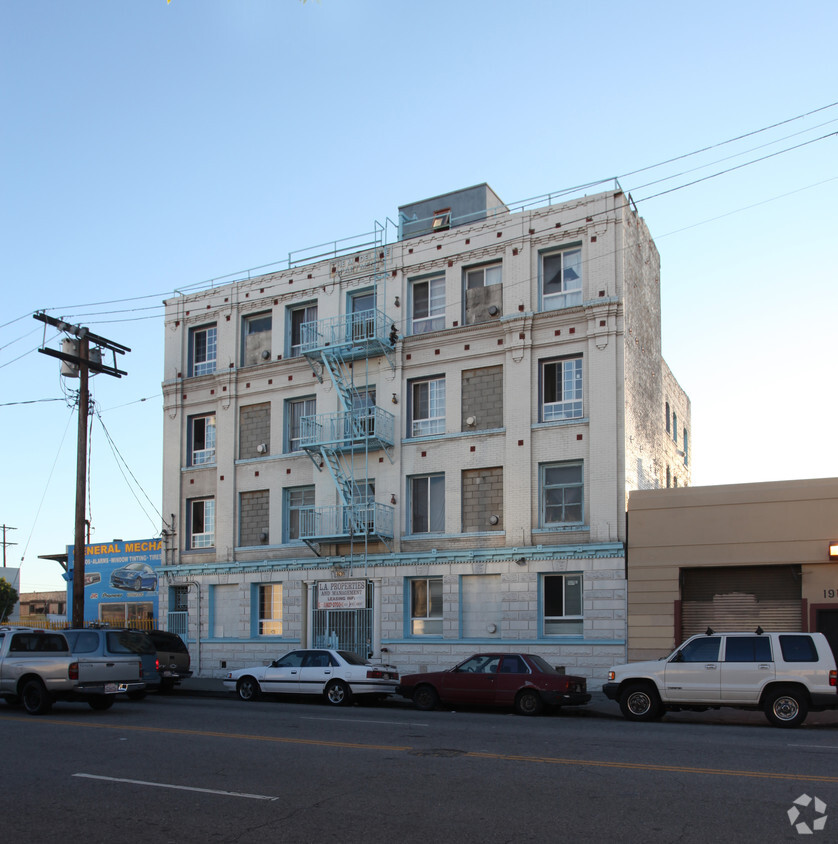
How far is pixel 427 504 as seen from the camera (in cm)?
2828

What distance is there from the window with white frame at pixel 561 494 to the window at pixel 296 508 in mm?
8137

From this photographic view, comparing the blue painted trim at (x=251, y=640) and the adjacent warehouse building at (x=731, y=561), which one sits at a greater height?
the adjacent warehouse building at (x=731, y=561)

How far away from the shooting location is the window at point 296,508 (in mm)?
30531

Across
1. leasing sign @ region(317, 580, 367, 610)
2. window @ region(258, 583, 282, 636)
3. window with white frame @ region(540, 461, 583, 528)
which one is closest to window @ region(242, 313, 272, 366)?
window @ region(258, 583, 282, 636)

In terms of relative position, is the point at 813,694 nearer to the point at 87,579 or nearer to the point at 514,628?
the point at 514,628

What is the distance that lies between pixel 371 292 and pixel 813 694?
18.6 meters

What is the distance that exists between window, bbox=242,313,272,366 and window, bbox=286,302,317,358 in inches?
34.6

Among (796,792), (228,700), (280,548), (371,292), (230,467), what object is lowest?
(228,700)

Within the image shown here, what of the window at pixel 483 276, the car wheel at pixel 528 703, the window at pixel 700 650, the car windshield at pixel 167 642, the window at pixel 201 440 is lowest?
the car wheel at pixel 528 703

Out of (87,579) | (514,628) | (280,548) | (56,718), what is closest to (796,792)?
(56,718)

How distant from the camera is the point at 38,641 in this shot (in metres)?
18.7

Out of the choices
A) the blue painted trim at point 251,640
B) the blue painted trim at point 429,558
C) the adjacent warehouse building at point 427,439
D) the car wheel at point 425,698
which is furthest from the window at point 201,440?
the car wheel at point 425,698

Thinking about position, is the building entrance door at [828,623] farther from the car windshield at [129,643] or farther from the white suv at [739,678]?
the car windshield at [129,643]

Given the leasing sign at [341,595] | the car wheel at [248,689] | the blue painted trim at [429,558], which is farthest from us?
the leasing sign at [341,595]
